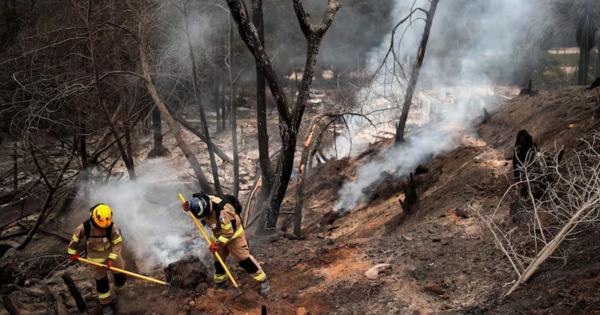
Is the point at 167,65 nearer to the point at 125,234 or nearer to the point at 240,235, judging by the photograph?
the point at 125,234

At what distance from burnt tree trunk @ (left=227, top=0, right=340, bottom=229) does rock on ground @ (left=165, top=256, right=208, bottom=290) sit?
2.37 meters

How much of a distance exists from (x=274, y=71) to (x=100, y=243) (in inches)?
143

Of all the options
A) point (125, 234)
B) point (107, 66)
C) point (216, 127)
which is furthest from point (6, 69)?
point (216, 127)

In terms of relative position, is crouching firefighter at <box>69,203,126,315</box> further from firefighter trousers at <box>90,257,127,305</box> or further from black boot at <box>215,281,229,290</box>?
black boot at <box>215,281,229,290</box>

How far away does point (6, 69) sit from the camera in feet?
27.3

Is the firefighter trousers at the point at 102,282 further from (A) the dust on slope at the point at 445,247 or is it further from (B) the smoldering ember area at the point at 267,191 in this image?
(A) the dust on slope at the point at 445,247

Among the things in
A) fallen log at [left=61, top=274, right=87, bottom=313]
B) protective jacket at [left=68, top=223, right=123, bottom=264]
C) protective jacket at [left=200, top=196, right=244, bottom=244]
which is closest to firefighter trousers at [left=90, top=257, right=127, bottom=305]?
protective jacket at [left=68, top=223, right=123, bottom=264]

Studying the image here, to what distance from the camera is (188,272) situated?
5.29m

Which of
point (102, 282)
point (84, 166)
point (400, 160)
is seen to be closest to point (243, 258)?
point (102, 282)

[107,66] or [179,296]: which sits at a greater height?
[107,66]

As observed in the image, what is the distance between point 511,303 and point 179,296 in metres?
3.83

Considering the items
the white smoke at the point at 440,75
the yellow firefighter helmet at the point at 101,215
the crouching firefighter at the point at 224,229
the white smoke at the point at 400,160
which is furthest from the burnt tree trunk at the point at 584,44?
the yellow firefighter helmet at the point at 101,215

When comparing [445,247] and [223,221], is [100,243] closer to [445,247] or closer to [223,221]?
[223,221]

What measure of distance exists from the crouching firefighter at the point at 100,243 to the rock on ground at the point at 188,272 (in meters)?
0.80
